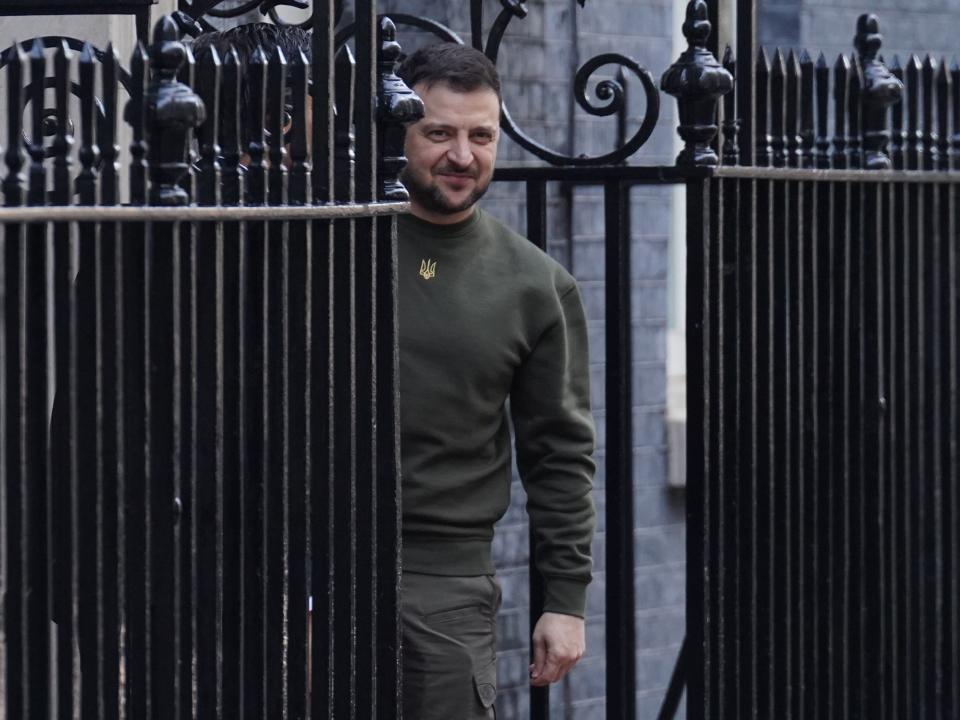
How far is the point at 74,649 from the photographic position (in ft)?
9.78

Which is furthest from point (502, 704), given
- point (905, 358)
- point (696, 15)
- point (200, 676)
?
point (200, 676)

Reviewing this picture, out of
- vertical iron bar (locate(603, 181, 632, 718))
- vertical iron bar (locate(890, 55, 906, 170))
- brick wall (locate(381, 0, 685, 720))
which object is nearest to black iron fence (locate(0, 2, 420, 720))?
vertical iron bar (locate(603, 181, 632, 718))

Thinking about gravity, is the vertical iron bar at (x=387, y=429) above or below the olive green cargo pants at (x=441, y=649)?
above

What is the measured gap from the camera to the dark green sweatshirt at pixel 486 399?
410cm

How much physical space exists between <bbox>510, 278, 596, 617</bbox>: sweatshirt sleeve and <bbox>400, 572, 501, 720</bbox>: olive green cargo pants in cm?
23

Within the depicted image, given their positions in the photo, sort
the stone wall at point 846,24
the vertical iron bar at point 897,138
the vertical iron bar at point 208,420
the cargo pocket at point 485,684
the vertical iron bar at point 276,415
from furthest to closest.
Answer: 1. the stone wall at point 846,24
2. the vertical iron bar at point 897,138
3. the cargo pocket at point 485,684
4. the vertical iron bar at point 276,415
5. the vertical iron bar at point 208,420

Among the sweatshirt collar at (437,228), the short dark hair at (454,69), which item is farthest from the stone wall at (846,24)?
the sweatshirt collar at (437,228)

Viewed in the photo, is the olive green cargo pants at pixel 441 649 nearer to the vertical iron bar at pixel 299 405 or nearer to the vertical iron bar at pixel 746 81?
the vertical iron bar at pixel 299 405

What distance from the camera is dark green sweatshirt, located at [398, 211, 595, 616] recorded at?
4.10 meters

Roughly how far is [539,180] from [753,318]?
0.67m

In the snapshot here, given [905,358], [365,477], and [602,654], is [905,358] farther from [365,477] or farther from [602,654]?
[602,654]

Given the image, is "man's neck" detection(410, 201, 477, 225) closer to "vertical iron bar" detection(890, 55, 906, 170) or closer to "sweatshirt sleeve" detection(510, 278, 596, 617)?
"sweatshirt sleeve" detection(510, 278, 596, 617)

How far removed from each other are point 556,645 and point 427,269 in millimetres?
902

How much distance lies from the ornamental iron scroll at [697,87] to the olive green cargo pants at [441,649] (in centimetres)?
107
